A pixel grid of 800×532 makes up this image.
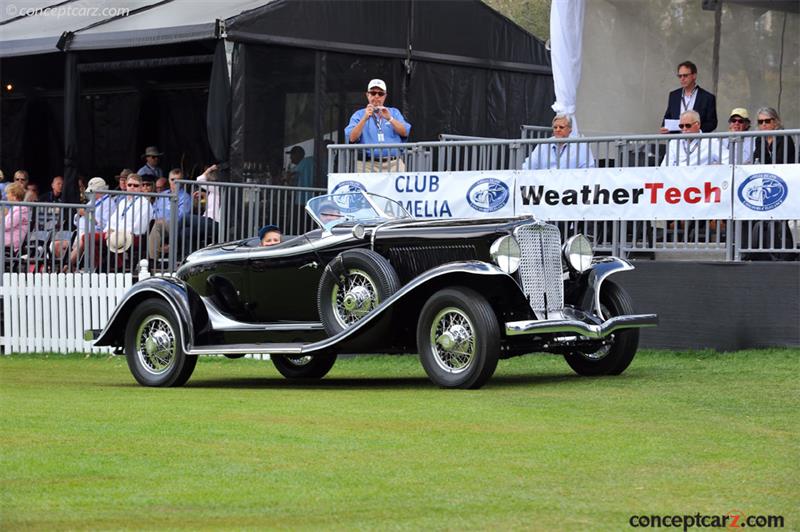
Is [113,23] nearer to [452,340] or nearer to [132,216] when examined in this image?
[132,216]

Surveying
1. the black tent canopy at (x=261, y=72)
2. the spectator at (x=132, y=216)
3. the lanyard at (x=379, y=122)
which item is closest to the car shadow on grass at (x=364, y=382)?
the spectator at (x=132, y=216)

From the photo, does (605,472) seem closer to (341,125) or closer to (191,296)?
(191,296)

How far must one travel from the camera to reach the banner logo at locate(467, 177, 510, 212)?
14.9m

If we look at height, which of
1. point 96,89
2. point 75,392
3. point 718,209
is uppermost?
point 96,89

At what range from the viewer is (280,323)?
12.4 m

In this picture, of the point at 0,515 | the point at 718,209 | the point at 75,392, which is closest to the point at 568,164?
the point at 718,209

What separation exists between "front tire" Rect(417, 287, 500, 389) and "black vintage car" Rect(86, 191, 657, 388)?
1 cm

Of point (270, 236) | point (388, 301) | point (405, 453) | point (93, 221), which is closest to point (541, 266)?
point (388, 301)

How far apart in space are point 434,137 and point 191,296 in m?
9.64

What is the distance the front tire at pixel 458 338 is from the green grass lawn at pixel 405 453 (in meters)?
0.17

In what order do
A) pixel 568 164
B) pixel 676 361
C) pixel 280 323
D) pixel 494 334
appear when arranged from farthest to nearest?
1. pixel 568 164
2. pixel 676 361
3. pixel 280 323
4. pixel 494 334

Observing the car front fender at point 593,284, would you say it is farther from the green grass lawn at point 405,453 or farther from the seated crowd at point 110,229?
the seated crowd at point 110,229

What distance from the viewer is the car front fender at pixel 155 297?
484 inches

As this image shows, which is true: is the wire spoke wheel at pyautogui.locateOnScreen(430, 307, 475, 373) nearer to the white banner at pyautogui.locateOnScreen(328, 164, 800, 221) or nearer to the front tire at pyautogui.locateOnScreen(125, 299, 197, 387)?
the front tire at pyautogui.locateOnScreen(125, 299, 197, 387)
